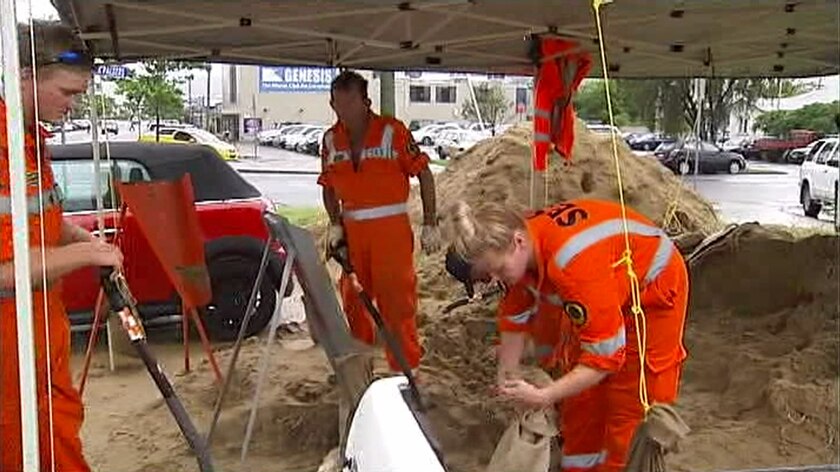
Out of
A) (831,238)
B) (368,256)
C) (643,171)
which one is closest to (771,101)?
(643,171)

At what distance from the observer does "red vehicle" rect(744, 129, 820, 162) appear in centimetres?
3716

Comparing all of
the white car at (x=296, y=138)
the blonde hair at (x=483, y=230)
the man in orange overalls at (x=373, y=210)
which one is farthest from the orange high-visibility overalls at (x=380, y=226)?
the white car at (x=296, y=138)

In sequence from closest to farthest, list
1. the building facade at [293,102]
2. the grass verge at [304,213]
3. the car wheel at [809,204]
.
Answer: the grass verge at [304,213] < the car wheel at [809,204] < the building facade at [293,102]

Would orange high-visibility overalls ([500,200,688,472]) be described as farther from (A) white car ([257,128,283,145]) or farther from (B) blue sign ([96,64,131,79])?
(A) white car ([257,128,283,145])

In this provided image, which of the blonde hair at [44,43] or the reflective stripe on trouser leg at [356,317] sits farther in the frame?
the reflective stripe on trouser leg at [356,317]

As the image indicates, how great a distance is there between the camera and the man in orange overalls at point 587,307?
2543 mm

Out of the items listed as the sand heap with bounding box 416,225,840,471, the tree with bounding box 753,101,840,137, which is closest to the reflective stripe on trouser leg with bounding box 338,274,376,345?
the sand heap with bounding box 416,225,840,471

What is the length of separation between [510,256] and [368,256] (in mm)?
2589

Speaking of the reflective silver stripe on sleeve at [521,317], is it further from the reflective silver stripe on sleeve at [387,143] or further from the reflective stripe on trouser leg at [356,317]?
the reflective silver stripe on sleeve at [387,143]

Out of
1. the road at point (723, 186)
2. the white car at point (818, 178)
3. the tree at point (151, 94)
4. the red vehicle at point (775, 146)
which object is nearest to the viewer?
the white car at point (818, 178)

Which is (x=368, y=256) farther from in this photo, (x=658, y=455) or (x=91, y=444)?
(x=658, y=455)

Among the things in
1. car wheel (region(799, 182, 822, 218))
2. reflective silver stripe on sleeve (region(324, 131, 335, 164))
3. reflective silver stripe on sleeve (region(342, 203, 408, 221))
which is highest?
reflective silver stripe on sleeve (region(324, 131, 335, 164))

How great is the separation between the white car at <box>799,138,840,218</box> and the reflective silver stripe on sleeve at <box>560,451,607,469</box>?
14.7 meters

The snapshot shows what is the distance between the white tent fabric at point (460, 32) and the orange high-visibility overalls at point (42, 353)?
126 centimetres
